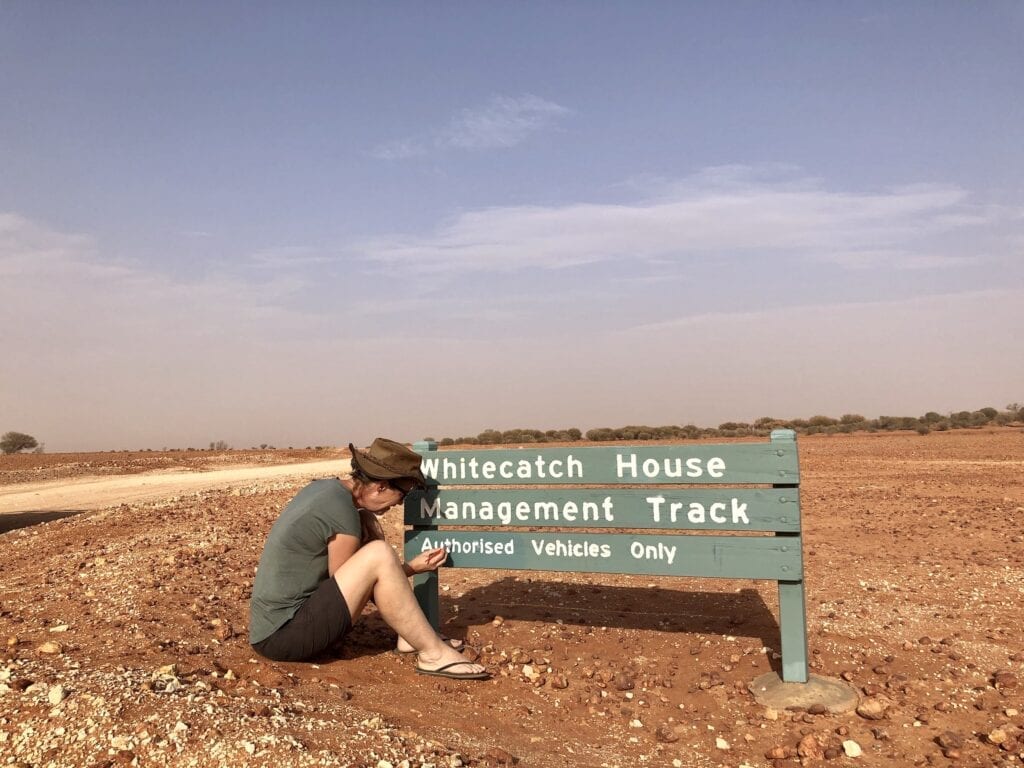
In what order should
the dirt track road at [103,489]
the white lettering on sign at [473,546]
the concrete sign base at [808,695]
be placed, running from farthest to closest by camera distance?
1. the dirt track road at [103,489]
2. the white lettering on sign at [473,546]
3. the concrete sign base at [808,695]

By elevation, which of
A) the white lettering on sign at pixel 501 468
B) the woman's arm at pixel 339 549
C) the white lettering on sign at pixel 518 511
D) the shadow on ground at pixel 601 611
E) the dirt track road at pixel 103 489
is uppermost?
the white lettering on sign at pixel 501 468

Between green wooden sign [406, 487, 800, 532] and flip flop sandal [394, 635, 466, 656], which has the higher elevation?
green wooden sign [406, 487, 800, 532]

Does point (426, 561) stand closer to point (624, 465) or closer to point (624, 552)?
point (624, 552)

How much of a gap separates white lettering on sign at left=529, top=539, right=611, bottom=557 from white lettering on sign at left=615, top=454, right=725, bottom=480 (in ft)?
1.71

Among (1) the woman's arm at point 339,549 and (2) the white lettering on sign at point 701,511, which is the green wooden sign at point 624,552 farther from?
(1) the woman's arm at point 339,549

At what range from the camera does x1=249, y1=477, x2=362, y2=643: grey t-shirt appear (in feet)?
16.4

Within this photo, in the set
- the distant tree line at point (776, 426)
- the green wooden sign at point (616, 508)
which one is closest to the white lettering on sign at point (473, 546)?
the green wooden sign at point (616, 508)

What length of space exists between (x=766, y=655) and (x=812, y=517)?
639 cm

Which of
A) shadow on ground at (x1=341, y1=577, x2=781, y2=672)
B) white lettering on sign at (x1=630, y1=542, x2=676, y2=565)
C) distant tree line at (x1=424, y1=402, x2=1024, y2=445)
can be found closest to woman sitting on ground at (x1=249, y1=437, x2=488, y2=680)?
shadow on ground at (x1=341, y1=577, x2=781, y2=672)

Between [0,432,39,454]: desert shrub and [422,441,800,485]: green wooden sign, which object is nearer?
[422,441,800,485]: green wooden sign

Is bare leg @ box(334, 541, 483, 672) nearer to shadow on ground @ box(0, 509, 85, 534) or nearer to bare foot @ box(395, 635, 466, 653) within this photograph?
bare foot @ box(395, 635, 466, 653)

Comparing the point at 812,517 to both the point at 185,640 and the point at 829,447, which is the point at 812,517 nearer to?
the point at 185,640

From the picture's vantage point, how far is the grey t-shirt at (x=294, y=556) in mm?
5000

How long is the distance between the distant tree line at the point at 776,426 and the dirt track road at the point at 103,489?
76.3 ft
